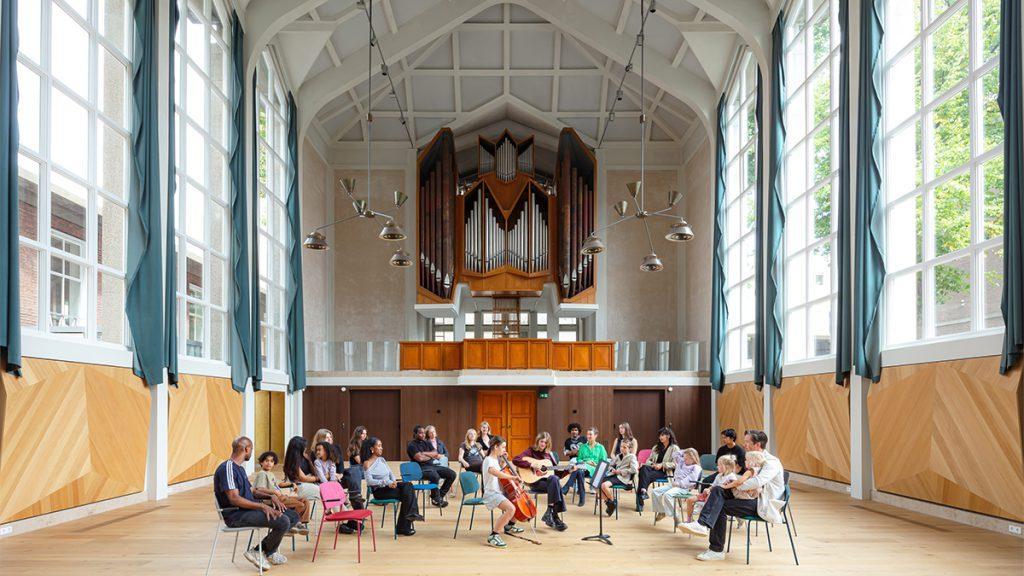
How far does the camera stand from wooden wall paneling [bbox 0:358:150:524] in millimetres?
8680

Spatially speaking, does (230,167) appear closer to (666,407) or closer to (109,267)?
(109,267)

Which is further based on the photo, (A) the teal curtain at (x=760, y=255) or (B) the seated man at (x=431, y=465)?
(A) the teal curtain at (x=760, y=255)

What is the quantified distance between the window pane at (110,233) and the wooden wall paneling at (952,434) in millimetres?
10846

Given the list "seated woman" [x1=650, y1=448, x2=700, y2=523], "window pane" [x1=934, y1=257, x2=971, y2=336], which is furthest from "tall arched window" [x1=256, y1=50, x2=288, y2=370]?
"window pane" [x1=934, y1=257, x2=971, y2=336]

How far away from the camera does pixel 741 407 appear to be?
17.8 meters

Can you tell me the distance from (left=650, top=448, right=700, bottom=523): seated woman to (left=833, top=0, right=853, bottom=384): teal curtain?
11.9 ft

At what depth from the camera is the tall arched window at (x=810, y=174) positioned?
43.9 feet

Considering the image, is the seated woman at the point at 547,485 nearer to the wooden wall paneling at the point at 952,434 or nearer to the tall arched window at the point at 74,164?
the wooden wall paneling at the point at 952,434

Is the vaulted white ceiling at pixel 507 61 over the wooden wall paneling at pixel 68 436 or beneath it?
over

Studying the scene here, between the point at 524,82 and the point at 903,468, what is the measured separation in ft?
49.3

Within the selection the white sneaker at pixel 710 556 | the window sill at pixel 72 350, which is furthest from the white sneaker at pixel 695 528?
the window sill at pixel 72 350

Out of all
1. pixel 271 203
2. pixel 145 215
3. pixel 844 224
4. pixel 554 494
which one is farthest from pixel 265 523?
pixel 271 203

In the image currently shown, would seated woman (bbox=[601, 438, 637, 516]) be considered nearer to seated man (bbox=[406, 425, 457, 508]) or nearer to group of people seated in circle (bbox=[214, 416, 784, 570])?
group of people seated in circle (bbox=[214, 416, 784, 570])

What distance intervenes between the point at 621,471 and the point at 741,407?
810cm
